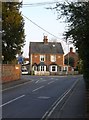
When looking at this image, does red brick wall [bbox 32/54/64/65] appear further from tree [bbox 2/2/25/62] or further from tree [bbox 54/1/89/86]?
tree [bbox 54/1/89/86]

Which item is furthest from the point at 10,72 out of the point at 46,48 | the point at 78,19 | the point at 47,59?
the point at 46,48

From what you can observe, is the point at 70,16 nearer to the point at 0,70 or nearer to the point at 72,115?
the point at 72,115

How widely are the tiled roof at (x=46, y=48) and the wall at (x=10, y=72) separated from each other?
2023 inches

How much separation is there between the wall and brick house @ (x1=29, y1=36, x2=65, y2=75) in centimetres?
4990

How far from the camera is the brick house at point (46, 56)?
352 ft

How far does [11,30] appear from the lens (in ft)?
156

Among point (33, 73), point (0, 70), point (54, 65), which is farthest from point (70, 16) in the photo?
point (54, 65)

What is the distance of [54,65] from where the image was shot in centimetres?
10794

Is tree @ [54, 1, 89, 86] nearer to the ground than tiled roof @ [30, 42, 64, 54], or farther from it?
nearer to the ground

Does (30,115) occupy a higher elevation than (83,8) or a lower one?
lower

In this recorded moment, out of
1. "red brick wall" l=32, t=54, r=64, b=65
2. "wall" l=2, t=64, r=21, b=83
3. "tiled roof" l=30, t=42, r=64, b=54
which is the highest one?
"tiled roof" l=30, t=42, r=64, b=54

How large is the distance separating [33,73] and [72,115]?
7481cm

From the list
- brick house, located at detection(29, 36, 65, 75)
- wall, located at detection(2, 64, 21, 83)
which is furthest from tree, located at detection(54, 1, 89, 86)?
brick house, located at detection(29, 36, 65, 75)

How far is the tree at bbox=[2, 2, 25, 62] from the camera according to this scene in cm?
4716
